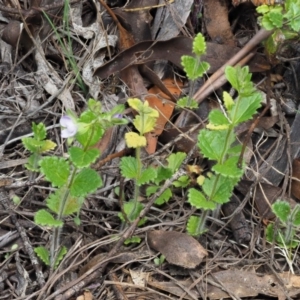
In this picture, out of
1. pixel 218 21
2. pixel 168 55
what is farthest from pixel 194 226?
pixel 218 21

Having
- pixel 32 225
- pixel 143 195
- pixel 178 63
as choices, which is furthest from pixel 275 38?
pixel 32 225

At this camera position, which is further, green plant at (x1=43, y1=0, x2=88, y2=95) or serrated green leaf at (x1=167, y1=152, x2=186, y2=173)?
green plant at (x1=43, y1=0, x2=88, y2=95)

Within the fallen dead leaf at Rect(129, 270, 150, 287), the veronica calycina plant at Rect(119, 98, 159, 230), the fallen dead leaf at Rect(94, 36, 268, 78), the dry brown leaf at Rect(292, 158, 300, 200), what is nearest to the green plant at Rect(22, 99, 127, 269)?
the veronica calycina plant at Rect(119, 98, 159, 230)

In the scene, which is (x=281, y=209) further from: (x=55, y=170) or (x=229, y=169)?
(x=55, y=170)

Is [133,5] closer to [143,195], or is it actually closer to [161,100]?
[161,100]

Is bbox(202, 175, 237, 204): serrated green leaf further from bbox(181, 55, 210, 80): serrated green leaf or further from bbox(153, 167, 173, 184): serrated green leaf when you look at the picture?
bbox(181, 55, 210, 80): serrated green leaf
